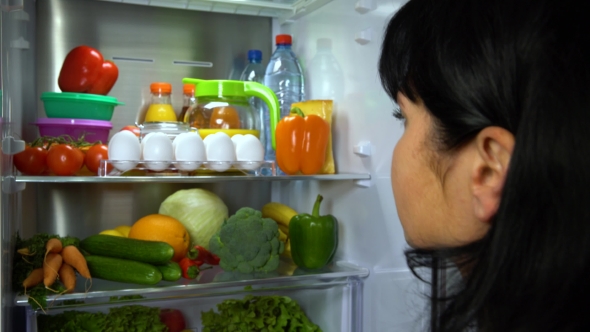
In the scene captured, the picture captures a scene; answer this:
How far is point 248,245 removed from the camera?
1296 millimetres

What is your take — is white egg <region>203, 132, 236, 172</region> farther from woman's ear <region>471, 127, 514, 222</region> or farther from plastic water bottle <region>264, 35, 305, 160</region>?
woman's ear <region>471, 127, 514, 222</region>

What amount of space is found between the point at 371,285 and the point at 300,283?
16 cm

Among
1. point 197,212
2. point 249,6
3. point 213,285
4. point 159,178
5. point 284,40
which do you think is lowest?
point 213,285

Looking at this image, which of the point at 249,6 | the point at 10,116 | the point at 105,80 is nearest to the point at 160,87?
the point at 105,80

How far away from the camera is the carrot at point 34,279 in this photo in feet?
3.59

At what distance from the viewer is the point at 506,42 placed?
40cm

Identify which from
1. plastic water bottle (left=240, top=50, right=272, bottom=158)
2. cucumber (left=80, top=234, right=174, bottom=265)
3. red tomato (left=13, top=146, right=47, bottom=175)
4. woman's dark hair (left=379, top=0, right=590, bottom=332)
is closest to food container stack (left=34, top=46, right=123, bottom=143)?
red tomato (left=13, top=146, right=47, bottom=175)

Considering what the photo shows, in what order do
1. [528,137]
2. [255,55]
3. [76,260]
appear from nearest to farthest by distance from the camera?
[528,137]
[76,260]
[255,55]

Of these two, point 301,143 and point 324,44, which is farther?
point 324,44

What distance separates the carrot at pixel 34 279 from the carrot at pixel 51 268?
0.01 metres

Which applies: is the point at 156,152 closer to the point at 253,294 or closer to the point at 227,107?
the point at 227,107

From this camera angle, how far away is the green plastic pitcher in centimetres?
140

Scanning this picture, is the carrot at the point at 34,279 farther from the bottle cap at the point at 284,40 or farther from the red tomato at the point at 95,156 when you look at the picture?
the bottle cap at the point at 284,40

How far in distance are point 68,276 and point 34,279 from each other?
59mm
